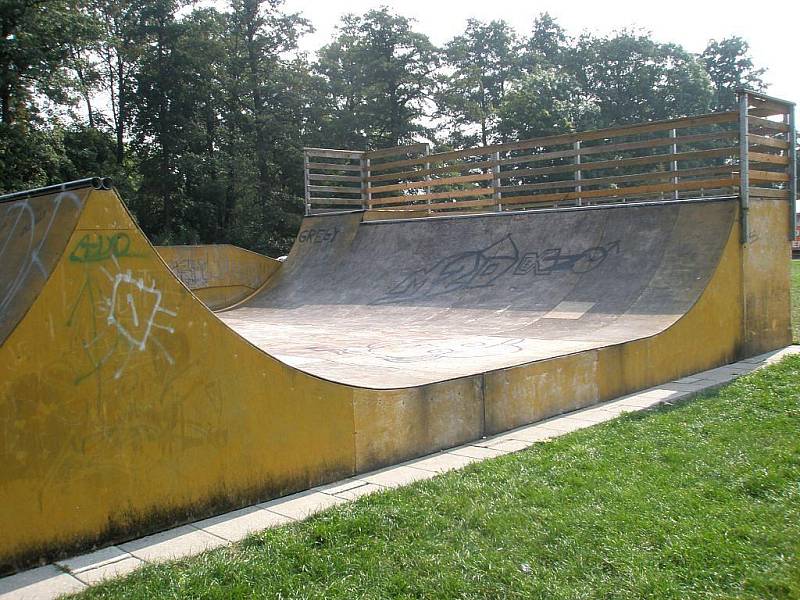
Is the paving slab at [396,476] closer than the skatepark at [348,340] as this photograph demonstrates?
No

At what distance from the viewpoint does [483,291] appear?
12305mm

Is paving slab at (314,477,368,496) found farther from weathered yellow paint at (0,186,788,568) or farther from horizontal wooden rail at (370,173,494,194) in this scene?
horizontal wooden rail at (370,173,494,194)

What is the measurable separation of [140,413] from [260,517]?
96 cm

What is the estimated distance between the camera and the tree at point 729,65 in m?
51.0

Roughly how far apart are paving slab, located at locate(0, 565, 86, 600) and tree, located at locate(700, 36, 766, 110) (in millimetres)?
55323

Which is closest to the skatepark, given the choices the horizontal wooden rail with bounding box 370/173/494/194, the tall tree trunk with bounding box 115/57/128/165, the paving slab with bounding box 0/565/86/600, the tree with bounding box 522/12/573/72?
the paving slab with bounding box 0/565/86/600

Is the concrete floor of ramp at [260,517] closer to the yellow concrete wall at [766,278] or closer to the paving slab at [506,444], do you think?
the paving slab at [506,444]

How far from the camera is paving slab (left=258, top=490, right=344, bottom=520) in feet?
14.5

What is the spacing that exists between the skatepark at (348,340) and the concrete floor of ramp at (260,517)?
0.11 metres

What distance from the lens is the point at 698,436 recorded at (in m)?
5.74

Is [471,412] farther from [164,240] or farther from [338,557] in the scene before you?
[164,240]

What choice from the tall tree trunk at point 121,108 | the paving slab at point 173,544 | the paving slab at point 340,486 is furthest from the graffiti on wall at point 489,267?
the tall tree trunk at point 121,108

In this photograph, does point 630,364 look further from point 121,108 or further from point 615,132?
point 121,108

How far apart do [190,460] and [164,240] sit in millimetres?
28224
